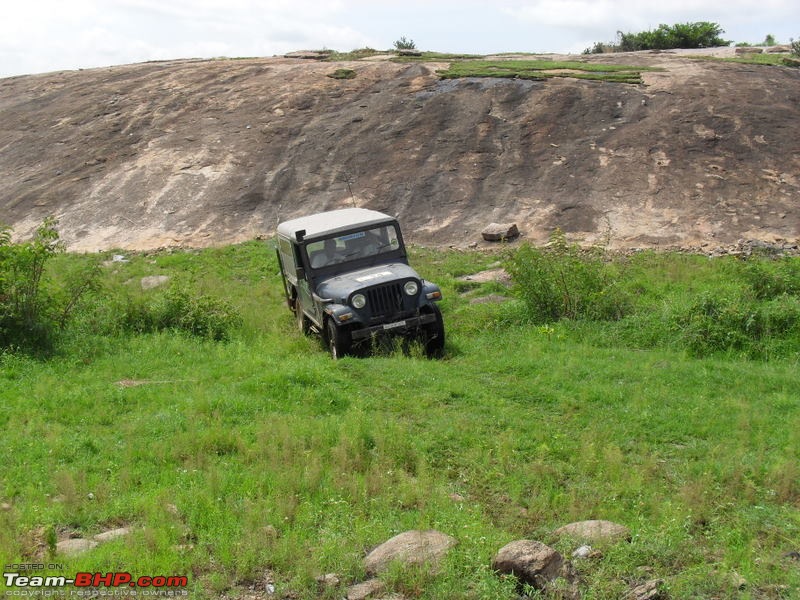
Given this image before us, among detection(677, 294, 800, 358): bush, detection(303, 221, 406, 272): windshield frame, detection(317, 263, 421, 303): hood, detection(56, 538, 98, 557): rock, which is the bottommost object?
detection(677, 294, 800, 358): bush

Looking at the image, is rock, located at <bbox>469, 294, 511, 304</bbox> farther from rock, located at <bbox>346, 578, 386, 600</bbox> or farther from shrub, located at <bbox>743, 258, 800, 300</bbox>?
rock, located at <bbox>346, 578, 386, 600</bbox>

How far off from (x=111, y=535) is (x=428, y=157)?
1681 cm

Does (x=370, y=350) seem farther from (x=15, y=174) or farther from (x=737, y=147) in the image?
(x=15, y=174)

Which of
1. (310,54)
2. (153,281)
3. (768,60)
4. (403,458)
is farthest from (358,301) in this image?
(310,54)

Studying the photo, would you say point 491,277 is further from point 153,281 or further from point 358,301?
point 153,281

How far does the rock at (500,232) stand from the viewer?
17297 millimetres

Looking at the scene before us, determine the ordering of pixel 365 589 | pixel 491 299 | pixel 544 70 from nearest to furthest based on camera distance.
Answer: pixel 365 589, pixel 491 299, pixel 544 70

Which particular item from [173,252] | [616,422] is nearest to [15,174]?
[173,252]

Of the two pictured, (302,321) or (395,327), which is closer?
(395,327)

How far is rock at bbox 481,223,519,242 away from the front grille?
6.97 meters

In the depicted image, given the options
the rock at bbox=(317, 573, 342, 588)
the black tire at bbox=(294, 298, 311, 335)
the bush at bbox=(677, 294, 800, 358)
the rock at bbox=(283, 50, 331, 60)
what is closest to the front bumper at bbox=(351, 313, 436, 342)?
the black tire at bbox=(294, 298, 311, 335)

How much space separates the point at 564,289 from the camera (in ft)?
39.0

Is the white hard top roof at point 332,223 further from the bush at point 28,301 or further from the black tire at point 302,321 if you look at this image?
the bush at point 28,301

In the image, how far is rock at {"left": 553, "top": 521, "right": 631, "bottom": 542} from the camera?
521cm
